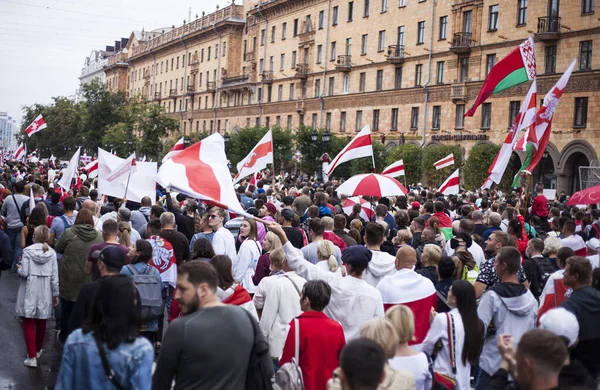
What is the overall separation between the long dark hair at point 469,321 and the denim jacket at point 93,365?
2.80 meters

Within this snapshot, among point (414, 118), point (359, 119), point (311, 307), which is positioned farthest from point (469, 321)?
point (359, 119)

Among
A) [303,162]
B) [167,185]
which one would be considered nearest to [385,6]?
[303,162]

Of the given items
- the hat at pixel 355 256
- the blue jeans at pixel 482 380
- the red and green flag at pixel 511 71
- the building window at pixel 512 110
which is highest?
the building window at pixel 512 110

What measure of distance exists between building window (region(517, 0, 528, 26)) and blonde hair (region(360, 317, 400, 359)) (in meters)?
37.2

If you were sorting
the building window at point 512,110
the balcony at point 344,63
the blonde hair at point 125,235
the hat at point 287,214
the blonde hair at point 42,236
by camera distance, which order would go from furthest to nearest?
the balcony at point 344,63 → the building window at point 512,110 → the hat at point 287,214 → the blonde hair at point 125,235 → the blonde hair at point 42,236

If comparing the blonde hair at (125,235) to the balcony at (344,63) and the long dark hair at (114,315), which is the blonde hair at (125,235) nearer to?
the long dark hair at (114,315)

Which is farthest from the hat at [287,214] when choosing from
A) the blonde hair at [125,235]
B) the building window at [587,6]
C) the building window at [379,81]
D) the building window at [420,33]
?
the building window at [379,81]

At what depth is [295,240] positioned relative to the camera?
10578 millimetres

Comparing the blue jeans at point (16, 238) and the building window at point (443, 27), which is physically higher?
the building window at point (443, 27)

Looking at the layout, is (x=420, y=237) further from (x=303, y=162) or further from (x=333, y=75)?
(x=333, y=75)

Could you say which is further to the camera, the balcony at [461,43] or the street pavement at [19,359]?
the balcony at [461,43]

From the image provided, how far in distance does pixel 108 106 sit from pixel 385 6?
1301 inches

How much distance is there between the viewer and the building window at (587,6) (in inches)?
1410

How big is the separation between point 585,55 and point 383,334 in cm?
3467
